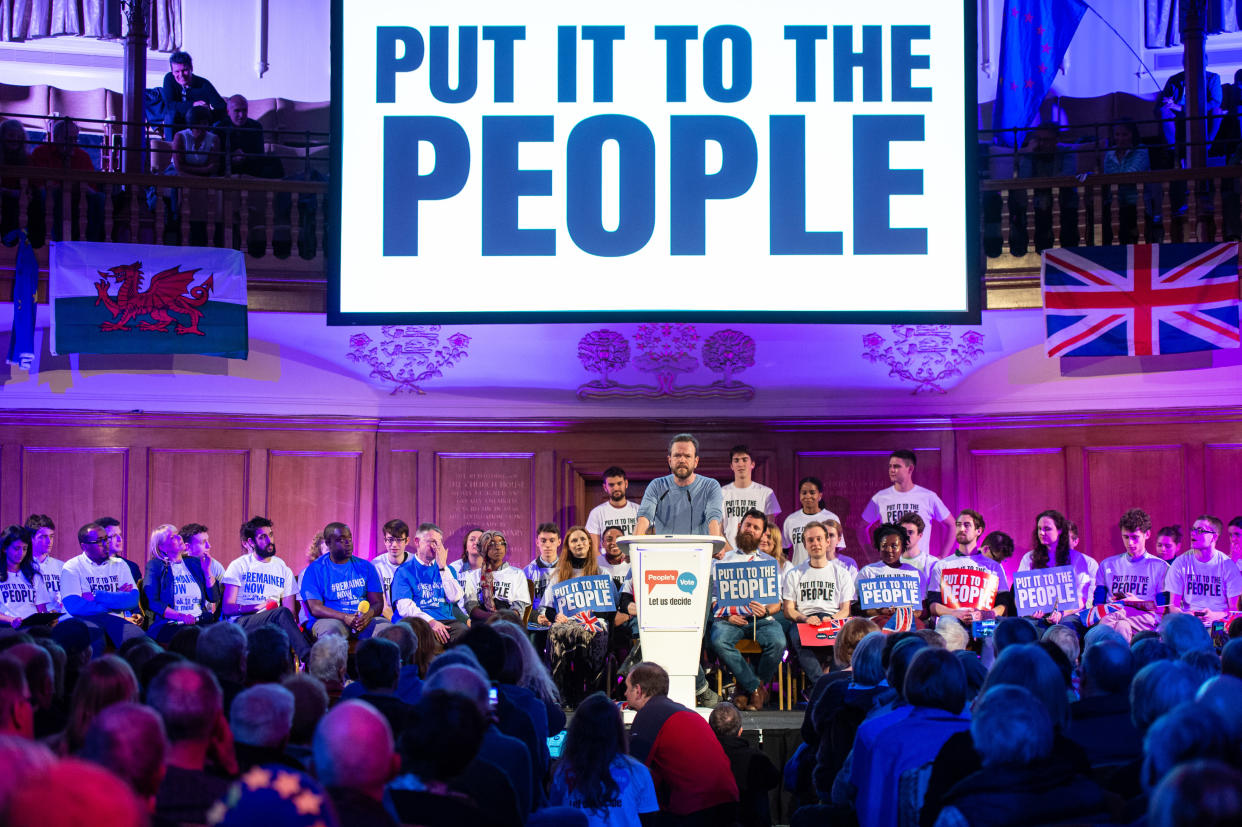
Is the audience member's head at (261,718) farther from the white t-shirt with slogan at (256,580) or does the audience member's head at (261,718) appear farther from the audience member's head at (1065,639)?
the white t-shirt with slogan at (256,580)

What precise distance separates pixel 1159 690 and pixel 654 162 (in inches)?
237

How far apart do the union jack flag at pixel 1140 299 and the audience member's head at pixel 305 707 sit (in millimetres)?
6999

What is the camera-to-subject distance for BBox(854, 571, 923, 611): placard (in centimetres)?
765

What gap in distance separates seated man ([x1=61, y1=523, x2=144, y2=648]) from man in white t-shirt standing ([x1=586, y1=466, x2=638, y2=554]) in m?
3.29

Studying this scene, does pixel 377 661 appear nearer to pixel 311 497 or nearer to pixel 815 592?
pixel 815 592

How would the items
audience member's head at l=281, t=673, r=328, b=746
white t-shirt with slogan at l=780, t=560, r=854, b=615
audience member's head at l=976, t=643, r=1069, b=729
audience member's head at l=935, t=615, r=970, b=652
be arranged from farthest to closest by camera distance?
white t-shirt with slogan at l=780, t=560, r=854, b=615, audience member's head at l=935, t=615, r=970, b=652, audience member's head at l=281, t=673, r=328, b=746, audience member's head at l=976, t=643, r=1069, b=729

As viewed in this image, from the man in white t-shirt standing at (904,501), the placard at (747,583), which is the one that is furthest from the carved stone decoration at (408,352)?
the placard at (747,583)

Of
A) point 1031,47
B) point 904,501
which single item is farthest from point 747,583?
point 1031,47

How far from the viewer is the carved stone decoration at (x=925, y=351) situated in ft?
35.2

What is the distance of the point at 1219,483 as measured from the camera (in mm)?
11016

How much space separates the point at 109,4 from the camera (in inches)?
487

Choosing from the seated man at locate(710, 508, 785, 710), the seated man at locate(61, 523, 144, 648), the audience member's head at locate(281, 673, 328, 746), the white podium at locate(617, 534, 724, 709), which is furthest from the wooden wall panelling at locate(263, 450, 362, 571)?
the audience member's head at locate(281, 673, 328, 746)

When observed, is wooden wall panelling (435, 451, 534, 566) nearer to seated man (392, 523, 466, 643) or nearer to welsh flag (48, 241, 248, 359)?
seated man (392, 523, 466, 643)

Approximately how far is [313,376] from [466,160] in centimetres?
340
